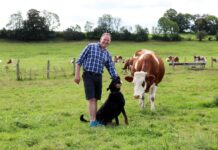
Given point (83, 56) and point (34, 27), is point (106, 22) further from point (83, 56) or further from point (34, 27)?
point (83, 56)

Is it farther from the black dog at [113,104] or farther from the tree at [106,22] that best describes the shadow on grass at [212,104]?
the tree at [106,22]

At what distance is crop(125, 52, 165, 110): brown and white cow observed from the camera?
1246 centimetres

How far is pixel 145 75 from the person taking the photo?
12.7 metres

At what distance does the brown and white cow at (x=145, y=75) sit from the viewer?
12.5m

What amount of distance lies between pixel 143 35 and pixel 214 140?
276ft

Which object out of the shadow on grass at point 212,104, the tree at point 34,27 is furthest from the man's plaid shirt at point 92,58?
the tree at point 34,27

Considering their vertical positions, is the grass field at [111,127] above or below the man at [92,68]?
below

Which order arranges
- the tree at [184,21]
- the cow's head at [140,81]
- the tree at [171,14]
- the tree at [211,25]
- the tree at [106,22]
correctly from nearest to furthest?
1. the cow's head at [140,81]
2. the tree at [106,22]
3. the tree at [211,25]
4. the tree at [184,21]
5. the tree at [171,14]

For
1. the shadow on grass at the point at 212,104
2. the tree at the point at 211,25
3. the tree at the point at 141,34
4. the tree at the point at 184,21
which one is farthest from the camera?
the tree at the point at 184,21

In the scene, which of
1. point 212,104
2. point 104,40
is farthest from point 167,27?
point 104,40

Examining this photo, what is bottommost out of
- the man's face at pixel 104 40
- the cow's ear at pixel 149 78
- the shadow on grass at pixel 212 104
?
the shadow on grass at pixel 212 104

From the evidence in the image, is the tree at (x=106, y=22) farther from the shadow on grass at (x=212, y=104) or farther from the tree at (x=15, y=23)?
the shadow on grass at (x=212, y=104)

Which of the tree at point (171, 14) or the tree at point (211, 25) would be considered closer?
Result: the tree at point (211, 25)

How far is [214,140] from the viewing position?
842cm
